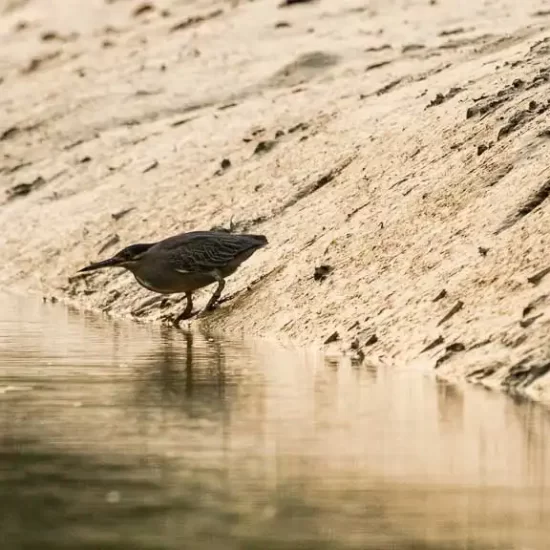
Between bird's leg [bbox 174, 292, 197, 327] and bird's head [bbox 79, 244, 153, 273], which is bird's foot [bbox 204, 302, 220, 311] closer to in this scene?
bird's leg [bbox 174, 292, 197, 327]

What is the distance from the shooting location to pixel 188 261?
15008 mm

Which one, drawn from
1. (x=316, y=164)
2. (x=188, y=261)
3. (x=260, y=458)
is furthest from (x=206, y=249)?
(x=260, y=458)

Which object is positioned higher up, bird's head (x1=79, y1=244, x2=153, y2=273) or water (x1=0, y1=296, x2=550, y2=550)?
bird's head (x1=79, y1=244, x2=153, y2=273)

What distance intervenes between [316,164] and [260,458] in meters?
9.43

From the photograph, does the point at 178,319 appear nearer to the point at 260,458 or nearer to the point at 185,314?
the point at 185,314

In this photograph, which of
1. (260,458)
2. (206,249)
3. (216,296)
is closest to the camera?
(260,458)

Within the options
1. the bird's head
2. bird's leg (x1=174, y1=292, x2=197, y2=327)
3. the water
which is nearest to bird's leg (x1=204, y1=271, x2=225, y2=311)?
bird's leg (x1=174, y1=292, x2=197, y2=327)

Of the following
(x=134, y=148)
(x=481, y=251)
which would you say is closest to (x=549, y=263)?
(x=481, y=251)

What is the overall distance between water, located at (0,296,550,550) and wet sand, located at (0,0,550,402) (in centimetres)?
92

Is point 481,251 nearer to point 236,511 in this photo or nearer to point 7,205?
point 236,511

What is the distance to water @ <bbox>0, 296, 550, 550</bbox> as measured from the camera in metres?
7.11

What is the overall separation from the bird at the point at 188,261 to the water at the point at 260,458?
8.38 ft

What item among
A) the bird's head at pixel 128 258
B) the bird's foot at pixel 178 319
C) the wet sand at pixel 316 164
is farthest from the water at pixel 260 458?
the bird's foot at pixel 178 319

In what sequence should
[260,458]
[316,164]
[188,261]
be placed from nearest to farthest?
[260,458]
[188,261]
[316,164]
